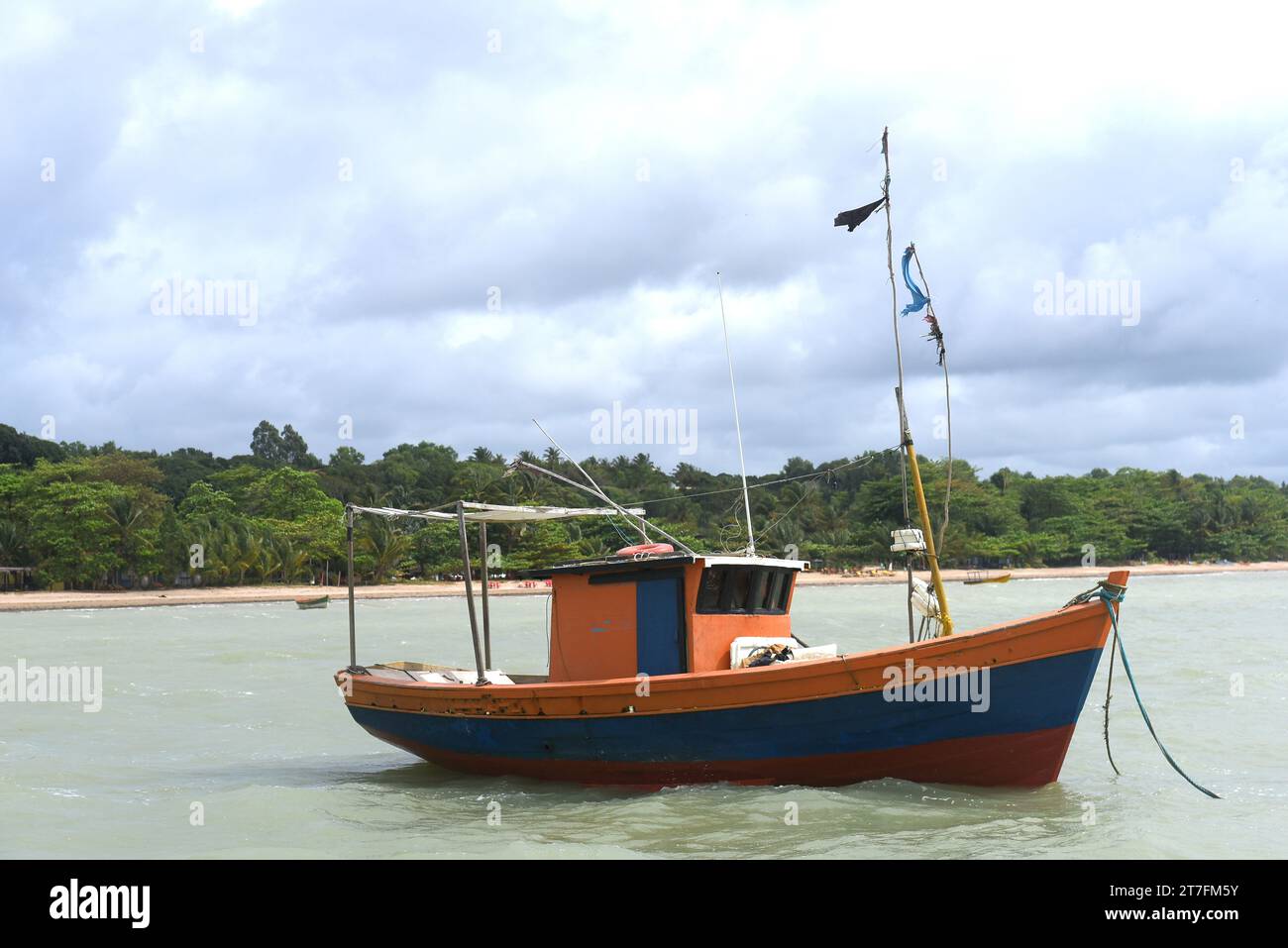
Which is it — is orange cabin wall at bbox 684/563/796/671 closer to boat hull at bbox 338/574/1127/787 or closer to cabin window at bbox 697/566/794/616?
cabin window at bbox 697/566/794/616

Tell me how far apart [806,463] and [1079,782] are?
4298 inches

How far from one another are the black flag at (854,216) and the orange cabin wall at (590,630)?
4.62 metres

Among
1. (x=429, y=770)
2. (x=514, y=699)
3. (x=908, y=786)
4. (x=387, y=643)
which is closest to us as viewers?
(x=908, y=786)

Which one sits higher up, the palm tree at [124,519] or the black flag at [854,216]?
the black flag at [854,216]

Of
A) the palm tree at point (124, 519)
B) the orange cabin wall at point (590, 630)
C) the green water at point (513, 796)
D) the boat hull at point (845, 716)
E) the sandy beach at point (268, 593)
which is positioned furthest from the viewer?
the palm tree at point (124, 519)

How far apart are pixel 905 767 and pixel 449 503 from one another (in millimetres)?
53377

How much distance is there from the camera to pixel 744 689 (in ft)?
37.2

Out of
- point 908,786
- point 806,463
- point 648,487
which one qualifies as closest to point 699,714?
point 908,786

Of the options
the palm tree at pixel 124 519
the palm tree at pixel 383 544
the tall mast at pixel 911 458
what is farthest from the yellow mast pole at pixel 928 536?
the palm tree at pixel 124 519

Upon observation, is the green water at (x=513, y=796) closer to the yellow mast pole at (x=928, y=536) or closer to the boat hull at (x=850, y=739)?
the boat hull at (x=850, y=739)

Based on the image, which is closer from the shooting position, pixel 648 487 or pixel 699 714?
pixel 699 714

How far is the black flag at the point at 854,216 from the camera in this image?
12.7 m

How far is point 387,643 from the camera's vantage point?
39.5m
